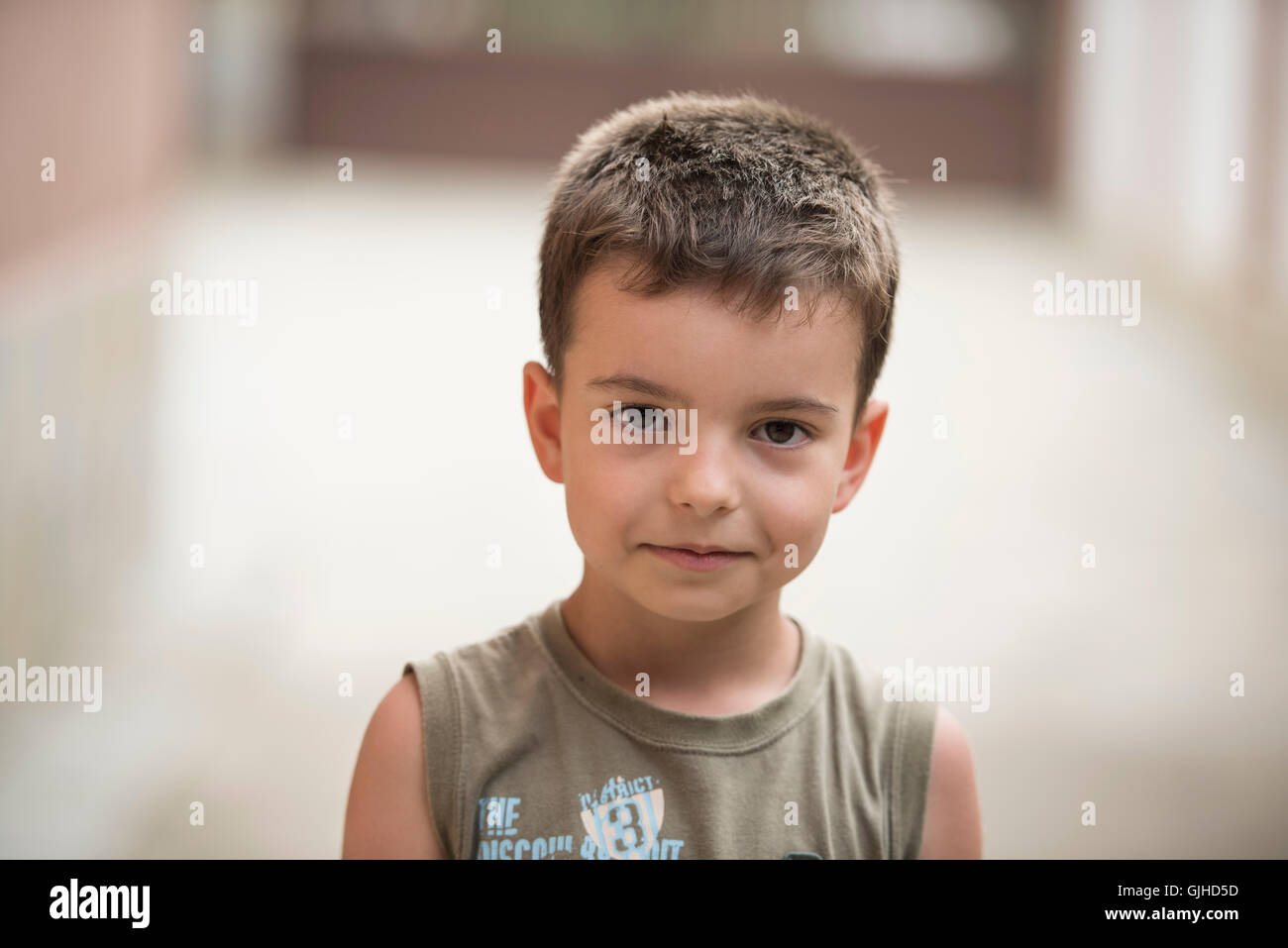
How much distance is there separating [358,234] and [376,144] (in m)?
2.37

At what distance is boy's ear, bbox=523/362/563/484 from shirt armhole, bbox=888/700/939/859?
1.30 feet

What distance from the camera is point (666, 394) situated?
1004 mm

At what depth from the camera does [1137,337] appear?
6098 millimetres

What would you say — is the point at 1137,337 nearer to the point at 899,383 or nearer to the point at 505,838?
the point at 899,383

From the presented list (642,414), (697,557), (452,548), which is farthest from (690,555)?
(452,548)

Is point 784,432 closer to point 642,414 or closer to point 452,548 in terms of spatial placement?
point 642,414

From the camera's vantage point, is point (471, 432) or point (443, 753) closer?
point (443, 753)

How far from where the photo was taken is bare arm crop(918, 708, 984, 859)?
3.76 ft

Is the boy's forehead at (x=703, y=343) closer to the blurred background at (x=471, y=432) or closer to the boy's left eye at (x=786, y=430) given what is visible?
the boy's left eye at (x=786, y=430)

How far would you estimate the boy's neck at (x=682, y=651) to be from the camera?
44.6 inches

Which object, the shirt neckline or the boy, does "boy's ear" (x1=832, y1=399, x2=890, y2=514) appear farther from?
the shirt neckline

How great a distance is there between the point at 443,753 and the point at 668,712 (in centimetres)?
20

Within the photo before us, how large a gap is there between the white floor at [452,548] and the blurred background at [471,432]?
1cm
